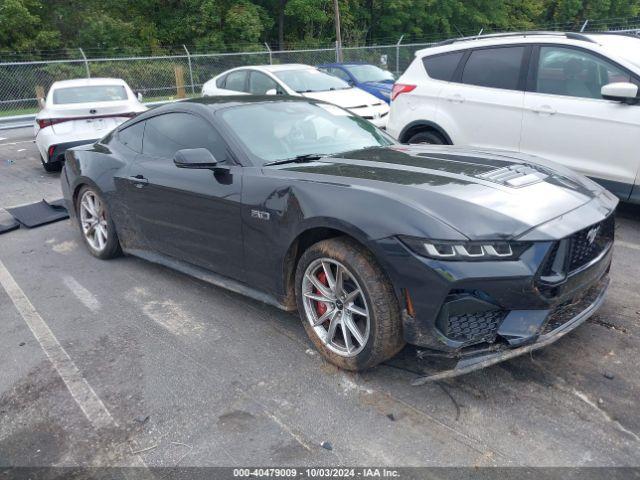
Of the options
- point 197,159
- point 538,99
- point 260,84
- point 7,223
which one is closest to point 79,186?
point 7,223

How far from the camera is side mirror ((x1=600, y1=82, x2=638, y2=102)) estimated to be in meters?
5.02

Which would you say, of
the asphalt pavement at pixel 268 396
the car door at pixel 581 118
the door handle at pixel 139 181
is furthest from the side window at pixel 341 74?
the asphalt pavement at pixel 268 396

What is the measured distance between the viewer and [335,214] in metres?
3.06

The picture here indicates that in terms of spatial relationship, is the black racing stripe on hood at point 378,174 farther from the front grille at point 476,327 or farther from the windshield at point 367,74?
the windshield at point 367,74

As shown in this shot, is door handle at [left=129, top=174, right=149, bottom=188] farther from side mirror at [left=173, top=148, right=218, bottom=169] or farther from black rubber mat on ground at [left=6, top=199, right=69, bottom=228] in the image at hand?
black rubber mat on ground at [left=6, top=199, right=69, bottom=228]

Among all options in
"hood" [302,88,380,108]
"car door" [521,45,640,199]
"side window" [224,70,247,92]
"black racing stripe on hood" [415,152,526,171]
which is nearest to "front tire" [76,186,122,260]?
"black racing stripe on hood" [415,152,526,171]

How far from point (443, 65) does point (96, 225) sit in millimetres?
4345

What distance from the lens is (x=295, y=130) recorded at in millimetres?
4176

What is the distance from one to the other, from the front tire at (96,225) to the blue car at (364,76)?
8901 millimetres

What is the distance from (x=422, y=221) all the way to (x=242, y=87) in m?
9.33

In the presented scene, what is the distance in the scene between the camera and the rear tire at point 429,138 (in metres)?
6.73

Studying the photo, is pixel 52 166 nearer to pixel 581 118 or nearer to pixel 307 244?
pixel 307 244

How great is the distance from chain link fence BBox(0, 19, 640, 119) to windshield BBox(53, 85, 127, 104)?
8.01 m

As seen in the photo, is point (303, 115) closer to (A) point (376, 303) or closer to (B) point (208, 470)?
(A) point (376, 303)
